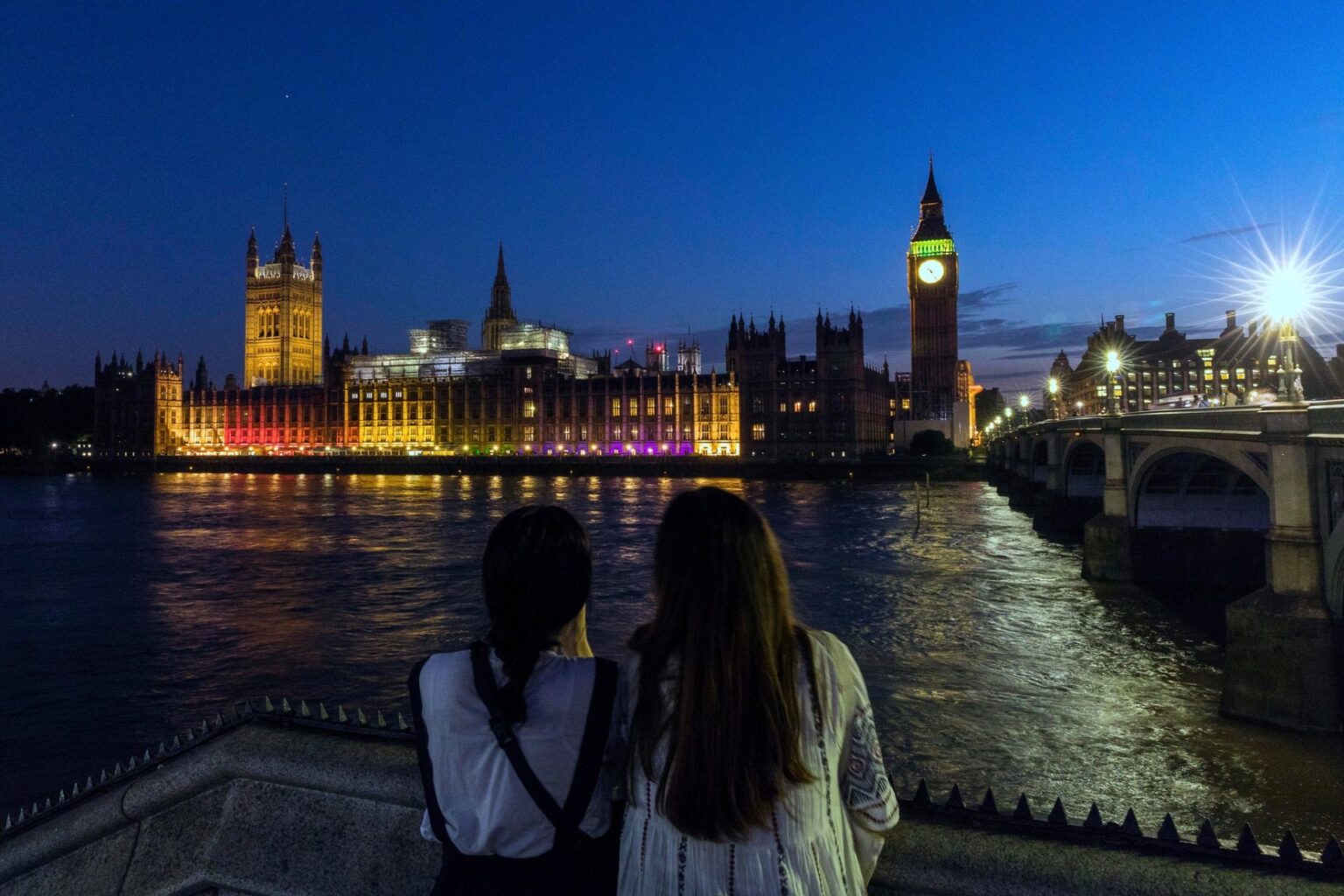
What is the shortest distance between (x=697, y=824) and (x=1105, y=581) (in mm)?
26438

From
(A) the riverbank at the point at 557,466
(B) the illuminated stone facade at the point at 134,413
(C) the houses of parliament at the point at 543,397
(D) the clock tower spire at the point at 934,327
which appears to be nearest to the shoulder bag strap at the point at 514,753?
(A) the riverbank at the point at 557,466

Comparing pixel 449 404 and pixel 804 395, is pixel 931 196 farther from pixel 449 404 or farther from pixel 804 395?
pixel 449 404

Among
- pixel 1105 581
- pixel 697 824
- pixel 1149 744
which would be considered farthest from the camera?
pixel 1105 581

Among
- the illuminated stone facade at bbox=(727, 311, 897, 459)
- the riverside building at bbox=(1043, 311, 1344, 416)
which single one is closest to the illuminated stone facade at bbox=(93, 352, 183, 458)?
the illuminated stone facade at bbox=(727, 311, 897, 459)

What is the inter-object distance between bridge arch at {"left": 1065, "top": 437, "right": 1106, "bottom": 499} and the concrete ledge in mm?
38171

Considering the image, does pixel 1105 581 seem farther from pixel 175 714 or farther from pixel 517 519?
pixel 517 519

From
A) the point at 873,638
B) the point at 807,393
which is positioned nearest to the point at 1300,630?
the point at 873,638

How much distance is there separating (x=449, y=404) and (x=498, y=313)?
2499 cm

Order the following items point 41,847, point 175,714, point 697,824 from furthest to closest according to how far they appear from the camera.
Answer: point 175,714 < point 41,847 < point 697,824

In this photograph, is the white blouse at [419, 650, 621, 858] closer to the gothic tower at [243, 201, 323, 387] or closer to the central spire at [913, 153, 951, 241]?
the central spire at [913, 153, 951, 241]

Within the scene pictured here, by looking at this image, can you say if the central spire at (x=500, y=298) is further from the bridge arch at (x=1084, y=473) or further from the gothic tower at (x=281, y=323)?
the bridge arch at (x=1084, y=473)

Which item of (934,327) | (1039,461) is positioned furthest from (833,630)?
(934,327)

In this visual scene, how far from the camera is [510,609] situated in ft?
7.76

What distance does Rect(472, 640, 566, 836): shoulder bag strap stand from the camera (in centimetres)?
225
